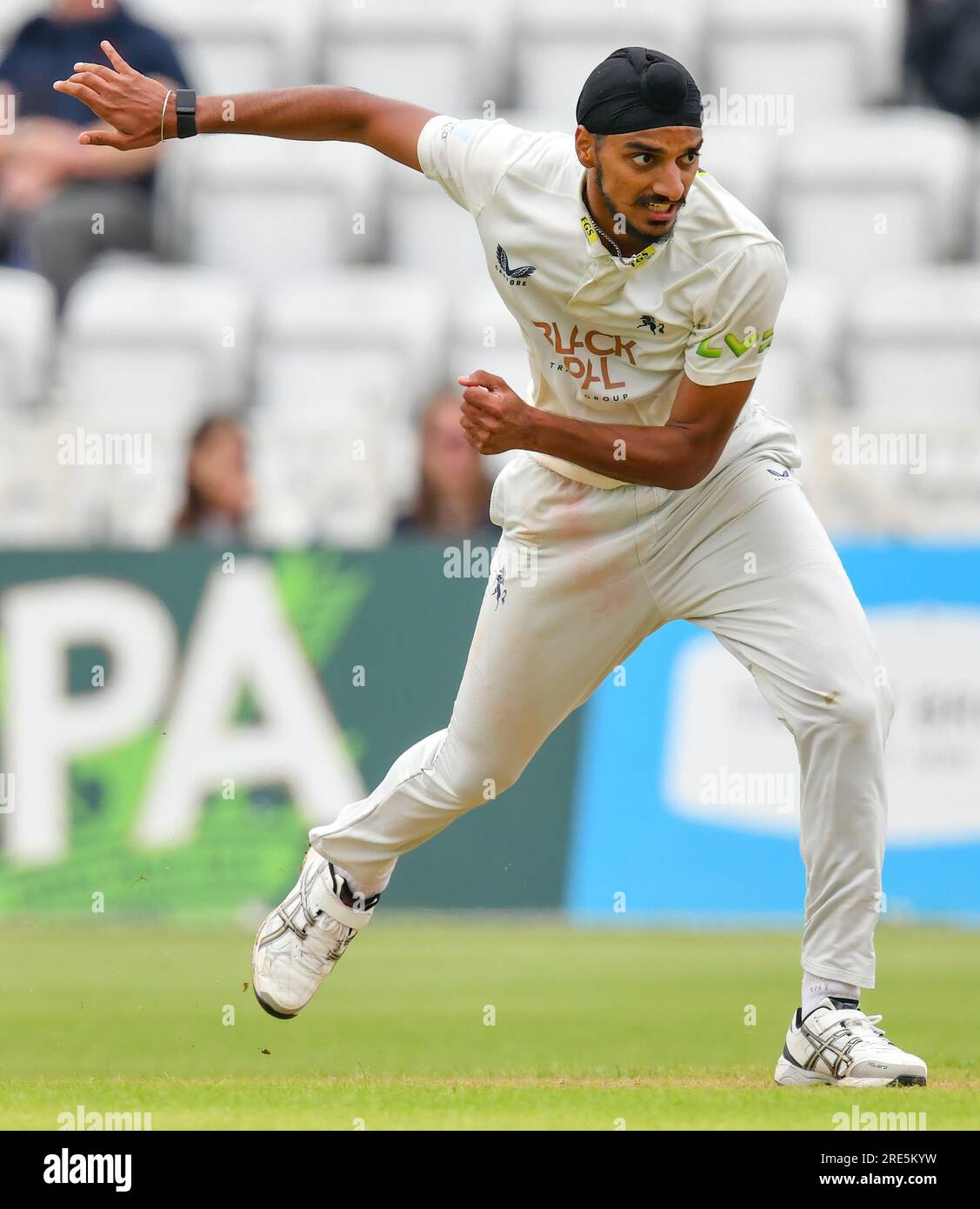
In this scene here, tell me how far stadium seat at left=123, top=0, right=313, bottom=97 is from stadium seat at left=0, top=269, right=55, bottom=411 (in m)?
2.46

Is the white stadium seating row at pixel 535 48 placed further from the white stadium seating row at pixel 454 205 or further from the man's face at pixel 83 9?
the man's face at pixel 83 9

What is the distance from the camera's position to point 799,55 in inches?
547

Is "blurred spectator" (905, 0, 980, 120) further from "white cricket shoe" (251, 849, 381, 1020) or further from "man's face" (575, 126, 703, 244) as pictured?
"white cricket shoe" (251, 849, 381, 1020)

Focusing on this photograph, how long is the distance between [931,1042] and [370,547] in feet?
14.1

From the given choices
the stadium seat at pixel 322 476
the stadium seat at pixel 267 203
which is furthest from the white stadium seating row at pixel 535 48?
the stadium seat at pixel 322 476

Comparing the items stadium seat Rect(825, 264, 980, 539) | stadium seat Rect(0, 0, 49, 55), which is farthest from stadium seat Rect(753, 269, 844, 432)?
stadium seat Rect(0, 0, 49, 55)

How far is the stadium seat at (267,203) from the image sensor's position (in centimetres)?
1317

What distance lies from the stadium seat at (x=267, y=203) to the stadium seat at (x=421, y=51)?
0.81 metres

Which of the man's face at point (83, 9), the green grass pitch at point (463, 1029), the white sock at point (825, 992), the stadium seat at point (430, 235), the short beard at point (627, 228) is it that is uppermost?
the man's face at point (83, 9)

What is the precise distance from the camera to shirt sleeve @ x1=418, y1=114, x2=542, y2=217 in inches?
227

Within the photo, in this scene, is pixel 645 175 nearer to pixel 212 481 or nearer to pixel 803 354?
pixel 212 481

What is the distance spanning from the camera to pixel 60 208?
12.6m

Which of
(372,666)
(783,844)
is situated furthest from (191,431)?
(783,844)

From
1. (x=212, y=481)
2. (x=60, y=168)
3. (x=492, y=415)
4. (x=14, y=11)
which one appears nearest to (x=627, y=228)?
(x=492, y=415)
